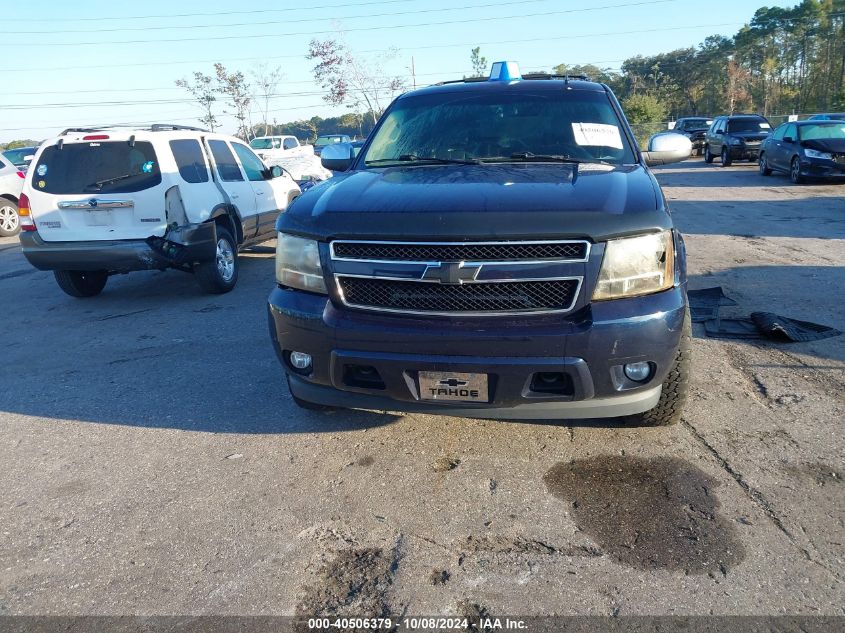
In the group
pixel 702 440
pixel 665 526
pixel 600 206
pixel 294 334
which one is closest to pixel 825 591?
pixel 665 526

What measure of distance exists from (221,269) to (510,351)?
5180mm

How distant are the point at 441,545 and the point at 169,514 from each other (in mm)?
1258

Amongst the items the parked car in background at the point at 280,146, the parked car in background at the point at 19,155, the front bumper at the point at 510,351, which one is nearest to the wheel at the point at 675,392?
the front bumper at the point at 510,351

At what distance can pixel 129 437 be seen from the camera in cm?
379

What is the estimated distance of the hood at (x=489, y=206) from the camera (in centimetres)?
278

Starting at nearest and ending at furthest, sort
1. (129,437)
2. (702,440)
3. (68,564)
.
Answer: (68,564) → (702,440) → (129,437)

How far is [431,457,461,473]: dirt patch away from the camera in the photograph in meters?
3.26

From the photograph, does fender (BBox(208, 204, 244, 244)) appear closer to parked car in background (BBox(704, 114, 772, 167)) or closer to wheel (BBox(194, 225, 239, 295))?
wheel (BBox(194, 225, 239, 295))

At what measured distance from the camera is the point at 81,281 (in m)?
7.43

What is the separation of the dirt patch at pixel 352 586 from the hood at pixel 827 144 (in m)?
16.7

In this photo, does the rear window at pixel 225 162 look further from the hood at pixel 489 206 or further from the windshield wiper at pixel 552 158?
the windshield wiper at pixel 552 158

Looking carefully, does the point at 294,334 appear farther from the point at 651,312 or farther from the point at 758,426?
the point at 758,426

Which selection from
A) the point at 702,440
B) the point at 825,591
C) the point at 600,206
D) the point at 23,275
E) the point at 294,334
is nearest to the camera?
the point at 825,591

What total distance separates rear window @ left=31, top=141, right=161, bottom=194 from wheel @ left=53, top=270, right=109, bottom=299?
971mm
